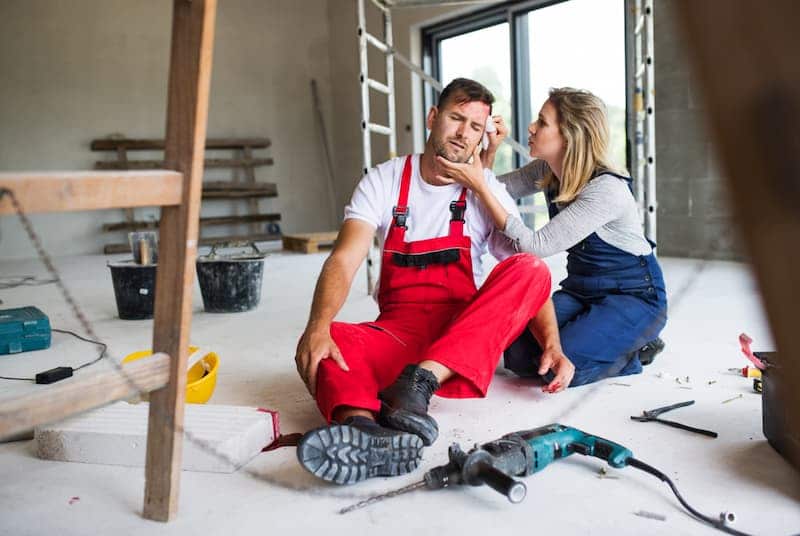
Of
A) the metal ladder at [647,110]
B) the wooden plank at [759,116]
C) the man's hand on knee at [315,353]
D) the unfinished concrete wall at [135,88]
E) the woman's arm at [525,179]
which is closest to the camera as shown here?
the wooden plank at [759,116]

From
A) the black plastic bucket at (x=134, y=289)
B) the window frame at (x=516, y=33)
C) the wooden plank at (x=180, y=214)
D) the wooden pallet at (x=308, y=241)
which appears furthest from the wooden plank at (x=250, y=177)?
the wooden plank at (x=180, y=214)

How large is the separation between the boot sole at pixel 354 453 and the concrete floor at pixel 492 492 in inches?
1.6

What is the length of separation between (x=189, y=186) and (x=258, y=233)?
7.70 metres

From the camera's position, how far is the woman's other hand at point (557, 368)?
205 cm

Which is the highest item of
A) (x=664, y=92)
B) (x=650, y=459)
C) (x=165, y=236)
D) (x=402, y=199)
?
(x=664, y=92)

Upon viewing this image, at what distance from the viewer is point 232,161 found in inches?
329

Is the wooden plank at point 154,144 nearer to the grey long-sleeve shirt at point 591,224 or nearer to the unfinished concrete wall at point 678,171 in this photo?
the unfinished concrete wall at point 678,171

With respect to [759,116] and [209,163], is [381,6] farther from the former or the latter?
[209,163]

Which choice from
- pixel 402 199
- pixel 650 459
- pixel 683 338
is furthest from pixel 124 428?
pixel 683 338

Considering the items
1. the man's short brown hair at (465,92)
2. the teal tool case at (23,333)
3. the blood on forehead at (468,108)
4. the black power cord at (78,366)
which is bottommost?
the black power cord at (78,366)

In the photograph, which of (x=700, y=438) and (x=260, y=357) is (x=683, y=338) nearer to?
(x=700, y=438)

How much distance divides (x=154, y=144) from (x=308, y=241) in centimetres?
243

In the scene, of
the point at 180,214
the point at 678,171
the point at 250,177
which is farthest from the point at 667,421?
the point at 250,177

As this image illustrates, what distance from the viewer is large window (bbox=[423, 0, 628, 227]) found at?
589 cm
